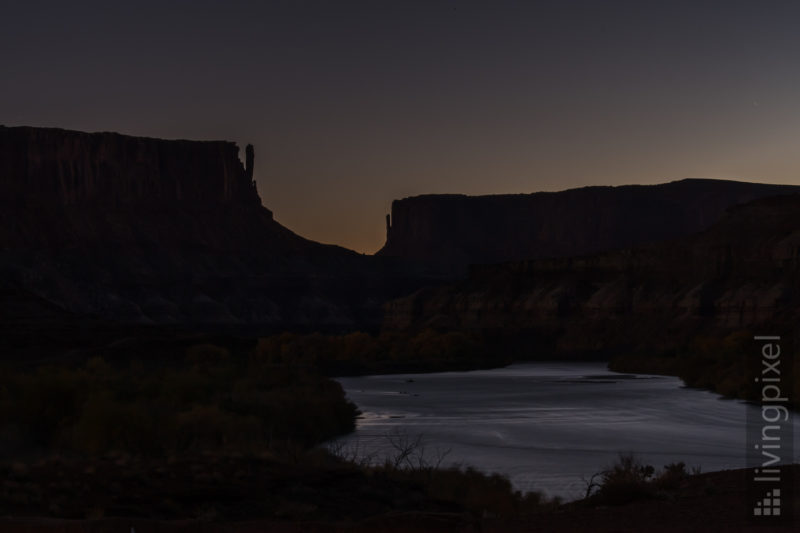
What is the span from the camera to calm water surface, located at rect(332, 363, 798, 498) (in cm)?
2900

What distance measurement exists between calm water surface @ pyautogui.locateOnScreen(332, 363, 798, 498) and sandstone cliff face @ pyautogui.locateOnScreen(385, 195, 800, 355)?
67.8 feet

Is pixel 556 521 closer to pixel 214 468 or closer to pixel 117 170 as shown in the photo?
pixel 214 468

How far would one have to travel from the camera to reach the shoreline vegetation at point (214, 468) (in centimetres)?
1404

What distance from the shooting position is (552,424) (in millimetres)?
42000

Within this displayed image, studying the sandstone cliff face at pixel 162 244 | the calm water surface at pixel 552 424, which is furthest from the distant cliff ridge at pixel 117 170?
the calm water surface at pixel 552 424

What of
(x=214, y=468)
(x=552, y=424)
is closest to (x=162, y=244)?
(x=552, y=424)

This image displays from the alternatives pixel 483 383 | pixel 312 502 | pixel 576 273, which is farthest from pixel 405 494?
pixel 576 273

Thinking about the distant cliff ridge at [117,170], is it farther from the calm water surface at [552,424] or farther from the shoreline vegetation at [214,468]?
the shoreline vegetation at [214,468]

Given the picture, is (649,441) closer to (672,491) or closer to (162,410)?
(162,410)

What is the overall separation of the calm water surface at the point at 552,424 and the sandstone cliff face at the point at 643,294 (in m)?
20.7

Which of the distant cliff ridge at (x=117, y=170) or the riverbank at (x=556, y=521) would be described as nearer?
the riverbank at (x=556, y=521)

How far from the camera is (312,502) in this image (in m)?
15.0

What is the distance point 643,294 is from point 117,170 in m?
96.9

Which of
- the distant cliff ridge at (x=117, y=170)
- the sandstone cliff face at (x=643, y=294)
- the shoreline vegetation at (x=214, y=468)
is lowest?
the shoreline vegetation at (x=214, y=468)
